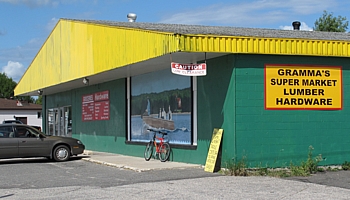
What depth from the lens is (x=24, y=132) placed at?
1855 centimetres

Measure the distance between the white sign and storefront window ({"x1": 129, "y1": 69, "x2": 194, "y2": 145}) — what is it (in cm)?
267

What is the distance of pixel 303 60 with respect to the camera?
14266 millimetres

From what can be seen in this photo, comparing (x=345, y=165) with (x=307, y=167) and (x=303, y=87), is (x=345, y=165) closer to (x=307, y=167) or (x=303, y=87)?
(x=307, y=167)

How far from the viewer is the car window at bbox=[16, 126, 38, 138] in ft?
60.5

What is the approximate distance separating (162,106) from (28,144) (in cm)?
486

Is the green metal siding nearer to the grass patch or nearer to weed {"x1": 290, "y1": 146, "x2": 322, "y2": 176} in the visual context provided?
the grass patch

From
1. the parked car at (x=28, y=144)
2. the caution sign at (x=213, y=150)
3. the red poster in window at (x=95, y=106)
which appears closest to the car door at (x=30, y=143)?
the parked car at (x=28, y=144)

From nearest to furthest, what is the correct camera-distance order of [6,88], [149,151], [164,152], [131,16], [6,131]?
1. [164,152]
2. [149,151]
3. [6,131]
4. [131,16]
5. [6,88]

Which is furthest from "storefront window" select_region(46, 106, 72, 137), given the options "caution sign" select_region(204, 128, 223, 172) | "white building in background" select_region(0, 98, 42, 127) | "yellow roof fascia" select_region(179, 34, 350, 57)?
"white building in background" select_region(0, 98, 42, 127)

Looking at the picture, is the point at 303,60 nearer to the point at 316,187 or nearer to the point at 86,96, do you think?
the point at 316,187

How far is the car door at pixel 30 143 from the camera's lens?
18.3 meters

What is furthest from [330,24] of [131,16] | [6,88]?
[6,88]

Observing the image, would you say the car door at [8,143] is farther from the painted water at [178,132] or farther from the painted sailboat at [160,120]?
the painted sailboat at [160,120]

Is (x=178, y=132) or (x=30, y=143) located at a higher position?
(x=178, y=132)
